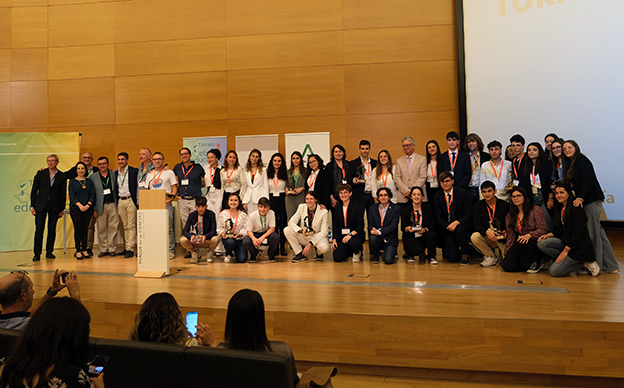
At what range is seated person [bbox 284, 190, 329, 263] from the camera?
5.52 meters

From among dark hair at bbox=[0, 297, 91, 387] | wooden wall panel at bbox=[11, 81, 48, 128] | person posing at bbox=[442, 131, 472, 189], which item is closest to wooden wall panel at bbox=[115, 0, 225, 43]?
wooden wall panel at bbox=[11, 81, 48, 128]

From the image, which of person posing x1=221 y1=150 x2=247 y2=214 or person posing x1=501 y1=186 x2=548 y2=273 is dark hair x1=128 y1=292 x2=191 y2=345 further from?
person posing x1=221 y1=150 x2=247 y2=214

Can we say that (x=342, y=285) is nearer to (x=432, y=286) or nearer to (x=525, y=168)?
(x=432, y=286)

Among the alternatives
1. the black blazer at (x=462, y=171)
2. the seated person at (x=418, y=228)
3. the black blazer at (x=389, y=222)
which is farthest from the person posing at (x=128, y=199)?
the black blazer at (x=462, y=171)

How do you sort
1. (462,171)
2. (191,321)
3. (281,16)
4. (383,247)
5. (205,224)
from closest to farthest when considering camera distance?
(191,321)
(462,171)
(383,247)
(205,224)
(281,16)

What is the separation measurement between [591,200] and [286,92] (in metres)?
4.79

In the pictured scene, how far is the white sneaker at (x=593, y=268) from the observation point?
430cm

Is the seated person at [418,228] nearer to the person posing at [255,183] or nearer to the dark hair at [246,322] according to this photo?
the person posing at [255,183]

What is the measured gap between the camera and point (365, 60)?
290 inches

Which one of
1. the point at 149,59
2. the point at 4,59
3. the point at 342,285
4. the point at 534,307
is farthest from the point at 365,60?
the point at 4,59

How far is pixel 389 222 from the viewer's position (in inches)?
210

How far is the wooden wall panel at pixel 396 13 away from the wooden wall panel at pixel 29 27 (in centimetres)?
532

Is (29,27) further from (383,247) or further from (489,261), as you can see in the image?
(489,261)

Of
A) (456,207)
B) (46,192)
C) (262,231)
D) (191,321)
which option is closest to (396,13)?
(456,207)
